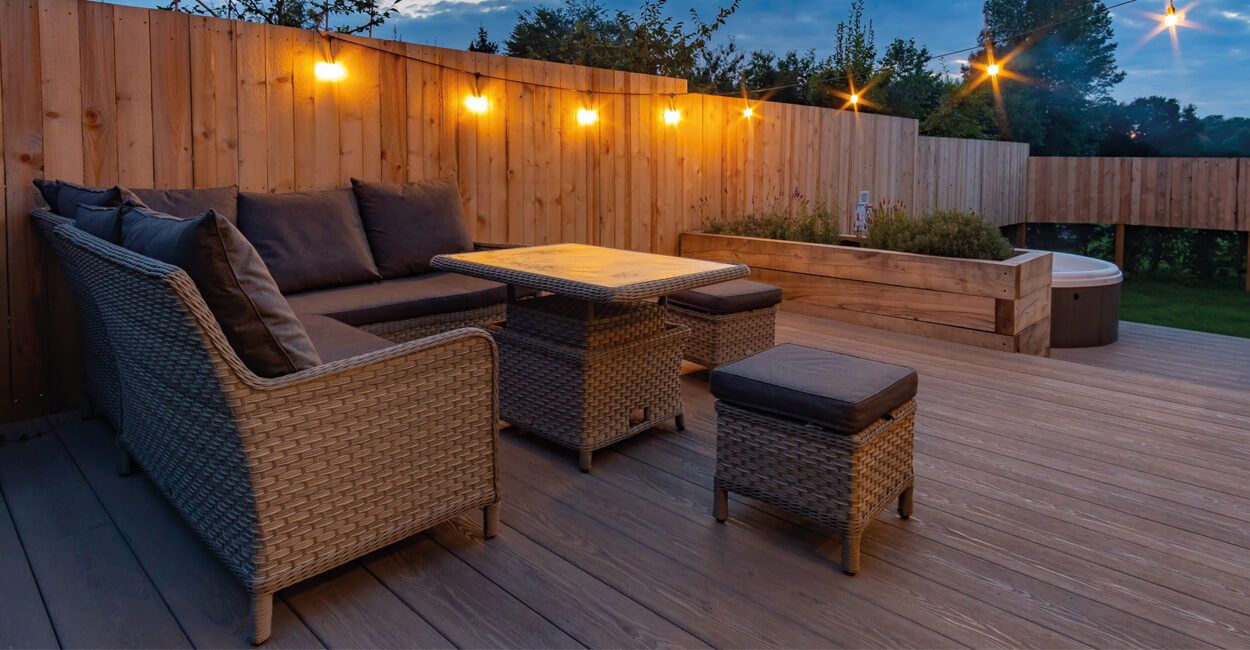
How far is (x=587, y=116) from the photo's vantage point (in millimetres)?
5609

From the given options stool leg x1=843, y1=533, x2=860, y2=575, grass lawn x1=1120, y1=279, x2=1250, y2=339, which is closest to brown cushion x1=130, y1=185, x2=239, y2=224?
stool leg x1=843, y1=533, x2=860, y2=575

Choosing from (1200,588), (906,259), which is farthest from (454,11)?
(1200,588)

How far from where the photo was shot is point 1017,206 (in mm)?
12031

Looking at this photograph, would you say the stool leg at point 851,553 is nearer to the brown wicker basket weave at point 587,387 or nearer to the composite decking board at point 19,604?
the brown wicker basket weave at point 587,387

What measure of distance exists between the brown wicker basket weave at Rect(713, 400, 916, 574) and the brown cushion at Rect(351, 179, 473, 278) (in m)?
2.25

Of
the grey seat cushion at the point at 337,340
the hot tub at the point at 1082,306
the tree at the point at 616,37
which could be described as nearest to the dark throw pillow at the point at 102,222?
the grey seat cushion at the point at 337,340

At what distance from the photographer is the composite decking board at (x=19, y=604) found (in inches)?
70.7

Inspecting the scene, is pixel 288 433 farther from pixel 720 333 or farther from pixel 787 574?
pixel 720 333

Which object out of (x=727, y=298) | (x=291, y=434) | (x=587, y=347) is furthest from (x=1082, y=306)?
(x=291, y=434)

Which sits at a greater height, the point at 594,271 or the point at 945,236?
the point at 945,236

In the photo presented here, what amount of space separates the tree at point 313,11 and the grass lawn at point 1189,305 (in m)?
7.89

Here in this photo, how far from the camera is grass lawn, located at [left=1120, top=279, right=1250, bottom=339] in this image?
328 inches

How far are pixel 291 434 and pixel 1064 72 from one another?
60.5ft

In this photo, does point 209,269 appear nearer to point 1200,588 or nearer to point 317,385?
point 317,385
